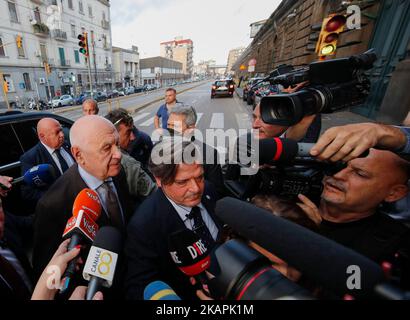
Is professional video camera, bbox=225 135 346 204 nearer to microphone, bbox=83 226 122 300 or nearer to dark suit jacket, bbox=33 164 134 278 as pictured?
microphone, bbox=83 226 122 300

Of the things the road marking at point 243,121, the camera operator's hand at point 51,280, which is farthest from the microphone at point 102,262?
the road marking at point 243,121

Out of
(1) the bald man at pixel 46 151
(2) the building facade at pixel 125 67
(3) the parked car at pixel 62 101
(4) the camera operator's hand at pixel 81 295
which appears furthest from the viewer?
(2) the building facade at pixel 125 67

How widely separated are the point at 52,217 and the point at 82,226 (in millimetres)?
631

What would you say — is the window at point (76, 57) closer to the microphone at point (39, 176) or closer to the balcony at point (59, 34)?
the balcony at point (59, 34)

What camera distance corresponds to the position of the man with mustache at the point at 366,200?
1245mm

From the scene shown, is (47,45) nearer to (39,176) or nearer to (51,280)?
(39,176)

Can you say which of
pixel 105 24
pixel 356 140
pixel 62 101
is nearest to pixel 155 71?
pixel 105 24

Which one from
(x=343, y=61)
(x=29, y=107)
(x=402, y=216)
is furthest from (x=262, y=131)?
(x=29, y=107)

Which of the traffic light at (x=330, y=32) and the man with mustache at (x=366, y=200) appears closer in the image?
the man with mustache at (x=366, y=200)

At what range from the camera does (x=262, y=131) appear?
2.10m

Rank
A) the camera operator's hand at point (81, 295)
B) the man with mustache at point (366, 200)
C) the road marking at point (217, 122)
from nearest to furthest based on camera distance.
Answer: the camera operator's hand at point (81, 295)
the man with mustache at point (366, 200)
the road marking at point (217, 122)

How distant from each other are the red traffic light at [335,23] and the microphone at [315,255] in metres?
4.89

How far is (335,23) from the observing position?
13.0 ft
